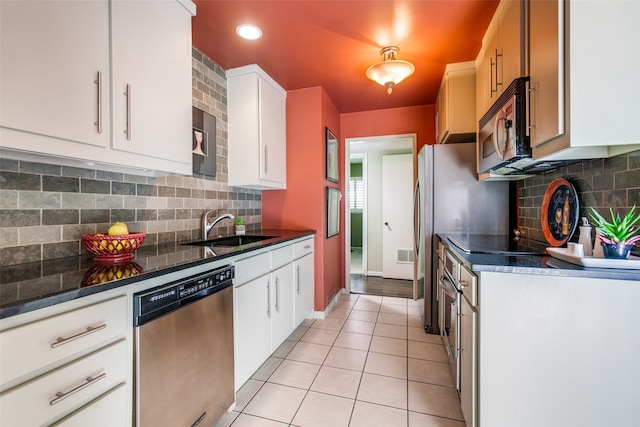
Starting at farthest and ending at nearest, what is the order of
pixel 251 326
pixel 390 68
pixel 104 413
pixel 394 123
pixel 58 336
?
1. pixel 394 123
2. pixel 390 68
3. pixel 251 326
4. pixel 104 413
5. pixel 58 336

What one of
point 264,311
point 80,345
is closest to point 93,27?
point 80,345

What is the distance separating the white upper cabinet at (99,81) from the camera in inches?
37.7

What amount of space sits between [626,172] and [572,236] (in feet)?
1.50

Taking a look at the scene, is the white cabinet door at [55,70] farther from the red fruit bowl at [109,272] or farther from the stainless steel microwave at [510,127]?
the stainless steel microwave at [510,127]

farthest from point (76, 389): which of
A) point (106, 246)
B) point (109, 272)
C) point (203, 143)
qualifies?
point (203, 143)

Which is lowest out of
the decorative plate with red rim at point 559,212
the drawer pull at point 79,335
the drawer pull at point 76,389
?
the drawer pull at point 76,389

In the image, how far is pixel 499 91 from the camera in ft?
5.61

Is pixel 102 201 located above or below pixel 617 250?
above

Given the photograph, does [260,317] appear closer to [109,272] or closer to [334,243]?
[109,272]

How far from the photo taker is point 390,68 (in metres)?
2.14

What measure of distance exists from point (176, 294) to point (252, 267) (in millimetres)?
625

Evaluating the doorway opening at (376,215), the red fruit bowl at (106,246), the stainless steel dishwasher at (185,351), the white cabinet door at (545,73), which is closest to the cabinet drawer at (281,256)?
the stainless steel dishwasher at (185,351)

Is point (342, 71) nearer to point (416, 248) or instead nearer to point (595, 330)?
point (416, 248)

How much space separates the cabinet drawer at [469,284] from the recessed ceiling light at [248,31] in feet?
6.73
